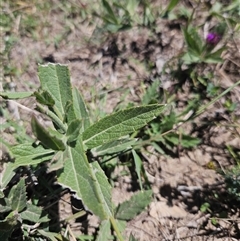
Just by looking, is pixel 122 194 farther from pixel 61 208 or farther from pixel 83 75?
pixel 83 75

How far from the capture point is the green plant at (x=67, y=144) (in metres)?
1.24

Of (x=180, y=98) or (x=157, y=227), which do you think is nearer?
(x=157, y=227)

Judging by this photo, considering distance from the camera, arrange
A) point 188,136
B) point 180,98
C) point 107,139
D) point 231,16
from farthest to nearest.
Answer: point 231,16 → point 180,98 → point 188,136 → point 107,139

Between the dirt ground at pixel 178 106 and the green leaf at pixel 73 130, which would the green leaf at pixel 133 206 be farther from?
the green leaf at pixel 73 130

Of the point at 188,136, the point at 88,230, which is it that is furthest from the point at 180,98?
the point at 88,230

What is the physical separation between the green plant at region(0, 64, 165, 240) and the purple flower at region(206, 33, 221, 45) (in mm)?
884

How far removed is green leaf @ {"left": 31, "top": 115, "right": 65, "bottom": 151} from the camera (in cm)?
115

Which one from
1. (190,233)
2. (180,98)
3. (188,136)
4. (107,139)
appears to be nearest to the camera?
(107,139)

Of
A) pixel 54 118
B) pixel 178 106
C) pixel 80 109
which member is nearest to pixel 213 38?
pixel 178 106

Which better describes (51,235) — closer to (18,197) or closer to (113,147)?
(18,197)

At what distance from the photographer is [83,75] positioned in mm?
2344

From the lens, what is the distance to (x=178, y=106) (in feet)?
7.22

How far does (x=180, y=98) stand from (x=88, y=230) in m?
0.89

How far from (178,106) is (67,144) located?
3.22ft
